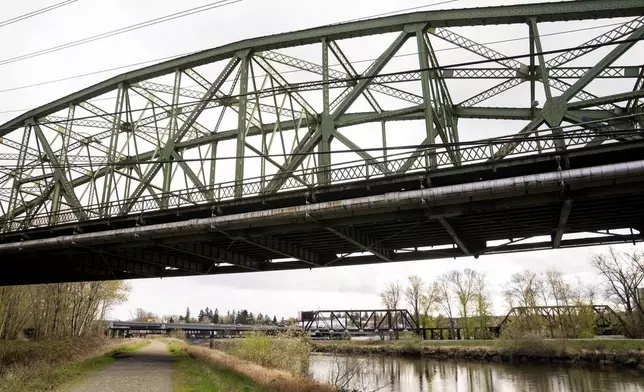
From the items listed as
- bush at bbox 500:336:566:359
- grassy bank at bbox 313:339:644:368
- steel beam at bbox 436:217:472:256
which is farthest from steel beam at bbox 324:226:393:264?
bush at bbox 500:336:566:359

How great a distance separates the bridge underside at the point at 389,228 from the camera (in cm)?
1519

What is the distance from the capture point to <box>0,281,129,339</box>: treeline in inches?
1564

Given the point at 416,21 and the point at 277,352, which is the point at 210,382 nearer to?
the point at 277,352

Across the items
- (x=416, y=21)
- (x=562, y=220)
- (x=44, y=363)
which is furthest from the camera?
(x=44, y=363)

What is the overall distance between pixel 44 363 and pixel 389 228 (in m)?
20.4

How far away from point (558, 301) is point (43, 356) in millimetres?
66677

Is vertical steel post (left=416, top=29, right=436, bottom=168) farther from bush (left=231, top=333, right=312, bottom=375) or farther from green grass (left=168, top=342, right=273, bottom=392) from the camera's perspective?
bush (left=231, top=333, right=312, bottom=375)

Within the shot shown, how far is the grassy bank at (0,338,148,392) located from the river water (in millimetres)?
13466

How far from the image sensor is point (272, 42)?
23.7 meters

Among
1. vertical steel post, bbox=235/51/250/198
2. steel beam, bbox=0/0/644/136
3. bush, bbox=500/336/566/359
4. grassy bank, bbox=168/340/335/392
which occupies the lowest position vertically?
bush, bbox=500/336/566/359

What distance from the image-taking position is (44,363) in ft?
77.0

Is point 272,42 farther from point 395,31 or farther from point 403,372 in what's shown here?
point 403,372

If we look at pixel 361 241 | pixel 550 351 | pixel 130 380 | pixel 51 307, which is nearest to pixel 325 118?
pixel 361 241

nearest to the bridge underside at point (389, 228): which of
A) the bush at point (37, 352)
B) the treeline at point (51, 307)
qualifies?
the bush at point (37, 352)
